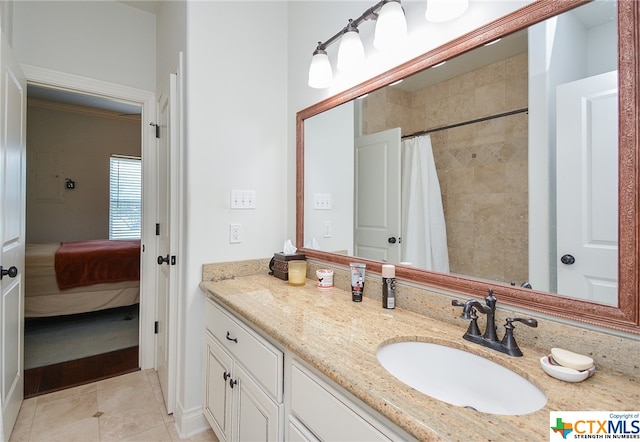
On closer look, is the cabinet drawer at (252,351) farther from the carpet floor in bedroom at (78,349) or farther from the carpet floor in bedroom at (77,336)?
the carpet floor in bedroom at (77,336)

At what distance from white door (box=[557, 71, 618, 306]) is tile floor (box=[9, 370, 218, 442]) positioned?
6.04 ft

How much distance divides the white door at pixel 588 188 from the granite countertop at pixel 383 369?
22cm

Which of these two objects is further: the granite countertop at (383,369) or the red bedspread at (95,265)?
the red bedspread at (95,265)

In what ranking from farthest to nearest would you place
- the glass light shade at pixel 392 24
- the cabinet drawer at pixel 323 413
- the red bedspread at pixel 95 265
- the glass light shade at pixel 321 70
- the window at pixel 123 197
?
the window at pixel 123 197 → the red bedspread at pixel 95 265 → the glass light shade at pixel 321 70 → the glass light shade at pixel 392 24 → the cabinet drawer at pixel 323 413

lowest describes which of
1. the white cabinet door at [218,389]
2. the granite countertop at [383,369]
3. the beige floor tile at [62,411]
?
the beige floor tile at [62,411]

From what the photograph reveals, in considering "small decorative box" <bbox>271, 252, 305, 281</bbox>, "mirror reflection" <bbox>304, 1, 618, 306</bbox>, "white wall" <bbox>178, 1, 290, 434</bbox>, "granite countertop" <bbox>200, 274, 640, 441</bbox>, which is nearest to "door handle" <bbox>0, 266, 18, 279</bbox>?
"white wall" <bbox>178, 1, 290, 434</bbox>

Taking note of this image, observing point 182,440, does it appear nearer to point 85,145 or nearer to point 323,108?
point 323,108

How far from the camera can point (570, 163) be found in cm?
88

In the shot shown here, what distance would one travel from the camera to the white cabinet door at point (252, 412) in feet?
3.47

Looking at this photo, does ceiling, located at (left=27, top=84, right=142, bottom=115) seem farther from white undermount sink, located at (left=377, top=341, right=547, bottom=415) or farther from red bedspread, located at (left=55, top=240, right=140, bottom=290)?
white undermount sink, located at (left=377, top=341, right=547, bottom=415)

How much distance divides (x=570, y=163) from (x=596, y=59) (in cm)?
26

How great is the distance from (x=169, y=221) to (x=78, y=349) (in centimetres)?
183

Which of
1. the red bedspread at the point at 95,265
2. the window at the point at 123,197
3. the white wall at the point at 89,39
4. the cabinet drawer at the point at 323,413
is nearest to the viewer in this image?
the cabinet drawer at the point at 323,413

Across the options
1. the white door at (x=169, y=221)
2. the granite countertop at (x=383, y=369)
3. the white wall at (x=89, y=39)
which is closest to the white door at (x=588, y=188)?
the granite countertop at (x=383, y=369)
